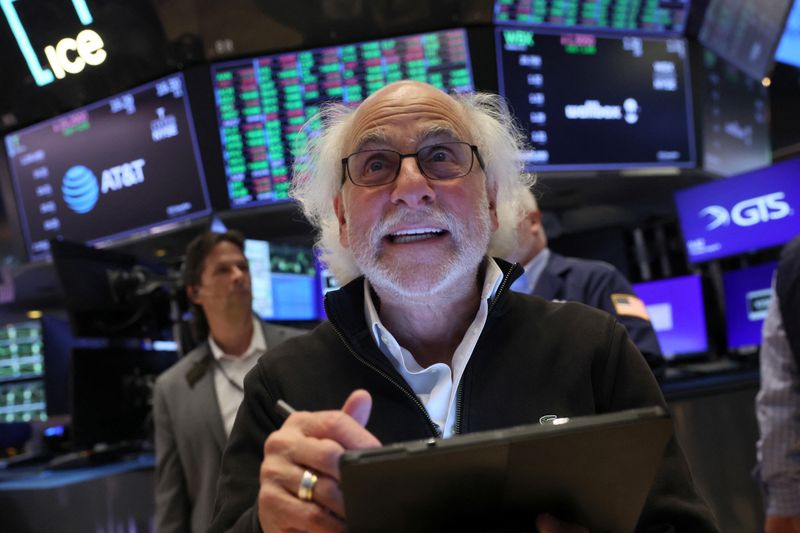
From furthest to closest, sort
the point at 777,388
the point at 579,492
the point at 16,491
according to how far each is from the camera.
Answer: the point at 16,491 < the point at 777,388 < the point at 579,492

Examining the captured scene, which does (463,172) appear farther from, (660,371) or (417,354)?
(660,371)

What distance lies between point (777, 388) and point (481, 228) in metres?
1.13

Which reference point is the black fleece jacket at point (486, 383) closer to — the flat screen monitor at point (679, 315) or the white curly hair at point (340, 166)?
the white curly hair at point (340, 166)

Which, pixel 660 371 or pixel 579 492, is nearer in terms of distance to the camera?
pixel 579 492

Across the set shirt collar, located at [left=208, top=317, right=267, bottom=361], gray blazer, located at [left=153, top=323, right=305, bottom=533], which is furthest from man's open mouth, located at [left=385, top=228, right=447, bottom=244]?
shirt collar, located at [left=208, top=317, right=267, bottom=361]

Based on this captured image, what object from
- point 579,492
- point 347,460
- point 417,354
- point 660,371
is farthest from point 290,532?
point 660,371

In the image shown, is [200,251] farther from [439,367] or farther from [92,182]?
[439,367]

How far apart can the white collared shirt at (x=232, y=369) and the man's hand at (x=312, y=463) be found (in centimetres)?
161

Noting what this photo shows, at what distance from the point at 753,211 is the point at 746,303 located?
527 millimetres

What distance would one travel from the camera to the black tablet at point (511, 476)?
776 mm

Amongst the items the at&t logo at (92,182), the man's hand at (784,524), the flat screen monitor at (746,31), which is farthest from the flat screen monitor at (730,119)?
the at&t logo at (92,182)

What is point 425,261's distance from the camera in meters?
1.31

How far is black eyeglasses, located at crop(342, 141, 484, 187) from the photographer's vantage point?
138cm

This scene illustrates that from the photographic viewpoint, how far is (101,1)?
3518 millimetres
